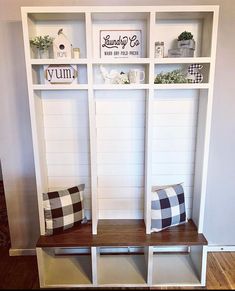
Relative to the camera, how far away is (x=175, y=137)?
78.4 inches

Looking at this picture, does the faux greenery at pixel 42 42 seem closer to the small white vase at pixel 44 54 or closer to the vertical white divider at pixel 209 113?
the small white vase at pixel 44 54

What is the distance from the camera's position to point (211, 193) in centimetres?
212

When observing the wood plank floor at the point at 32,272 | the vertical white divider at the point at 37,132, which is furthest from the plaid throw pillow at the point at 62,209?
the wood plank floor at the point at 32,272

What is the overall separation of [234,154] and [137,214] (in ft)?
3.13

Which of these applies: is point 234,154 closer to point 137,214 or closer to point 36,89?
point 137,214

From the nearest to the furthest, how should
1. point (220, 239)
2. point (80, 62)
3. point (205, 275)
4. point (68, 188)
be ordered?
1. point (80, 62)
2. point (205, 275)
3. point (68, 188)
4. point (220, 239)

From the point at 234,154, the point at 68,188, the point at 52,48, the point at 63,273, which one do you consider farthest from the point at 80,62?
the point at 63,273

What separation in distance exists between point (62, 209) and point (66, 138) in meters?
0.55

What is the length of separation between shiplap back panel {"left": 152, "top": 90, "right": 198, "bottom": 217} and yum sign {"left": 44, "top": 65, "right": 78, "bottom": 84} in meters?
0.66

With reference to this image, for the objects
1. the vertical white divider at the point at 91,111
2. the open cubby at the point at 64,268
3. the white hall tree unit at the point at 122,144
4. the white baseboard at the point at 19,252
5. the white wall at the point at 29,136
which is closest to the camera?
the vertical white divider at the point at 91,111

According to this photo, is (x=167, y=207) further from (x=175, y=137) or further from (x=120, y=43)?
(x=120, y=43)

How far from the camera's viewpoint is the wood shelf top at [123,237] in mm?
1808

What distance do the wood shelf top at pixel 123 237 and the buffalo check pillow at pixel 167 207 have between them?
62 millimetres

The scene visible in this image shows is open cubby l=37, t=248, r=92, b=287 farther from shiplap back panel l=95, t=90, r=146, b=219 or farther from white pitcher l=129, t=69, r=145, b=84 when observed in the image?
white pitcher l=129, t=69, r=145, b=84
